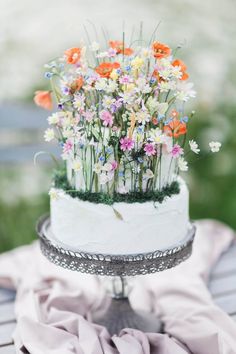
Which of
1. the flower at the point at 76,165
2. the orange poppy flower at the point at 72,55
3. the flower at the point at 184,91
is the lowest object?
the flower at the point at 76,165

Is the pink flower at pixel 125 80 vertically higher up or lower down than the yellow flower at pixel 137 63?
lower down

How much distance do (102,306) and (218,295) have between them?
400 millimetres

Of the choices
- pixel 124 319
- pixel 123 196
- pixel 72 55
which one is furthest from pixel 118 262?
Answer: pixel 72 55

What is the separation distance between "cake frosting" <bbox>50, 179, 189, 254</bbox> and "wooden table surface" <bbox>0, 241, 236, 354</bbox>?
0.35 meters

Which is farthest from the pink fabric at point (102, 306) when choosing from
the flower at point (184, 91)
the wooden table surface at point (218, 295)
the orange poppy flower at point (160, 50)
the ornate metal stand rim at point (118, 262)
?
the orange poppy flower at point (160, 50)

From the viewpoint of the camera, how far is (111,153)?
1.34m

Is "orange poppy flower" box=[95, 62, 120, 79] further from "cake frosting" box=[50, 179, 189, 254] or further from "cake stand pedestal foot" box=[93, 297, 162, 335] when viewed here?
"cake stand pedestal foot" box=[93, 297, 162, 335]

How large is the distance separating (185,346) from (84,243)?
0.39 metres

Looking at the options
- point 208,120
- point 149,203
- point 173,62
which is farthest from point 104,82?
point 208,120

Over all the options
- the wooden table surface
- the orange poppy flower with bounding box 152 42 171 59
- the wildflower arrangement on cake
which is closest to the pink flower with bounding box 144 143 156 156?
the wildflower arrangement on cake

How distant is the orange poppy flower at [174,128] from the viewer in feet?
4.42

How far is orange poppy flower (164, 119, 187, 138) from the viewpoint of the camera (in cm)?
135

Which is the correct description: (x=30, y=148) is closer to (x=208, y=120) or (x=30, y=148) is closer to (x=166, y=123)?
(x=208, y=120)

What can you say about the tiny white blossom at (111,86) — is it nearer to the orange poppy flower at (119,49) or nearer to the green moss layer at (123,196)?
the orange poppy flower at (119,49)
